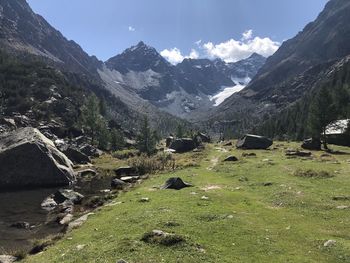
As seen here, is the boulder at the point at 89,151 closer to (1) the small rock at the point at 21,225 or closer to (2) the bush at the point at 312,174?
(2) the bush at the point at 312,174

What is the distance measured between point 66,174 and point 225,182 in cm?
3274

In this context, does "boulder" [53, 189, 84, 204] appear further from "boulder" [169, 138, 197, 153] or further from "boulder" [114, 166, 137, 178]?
"boulder" [169, 138, 197, 153]

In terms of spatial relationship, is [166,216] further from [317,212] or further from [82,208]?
[82,208]

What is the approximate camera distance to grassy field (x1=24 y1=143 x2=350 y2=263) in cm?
2281

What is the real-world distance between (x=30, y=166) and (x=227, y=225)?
1933 inches

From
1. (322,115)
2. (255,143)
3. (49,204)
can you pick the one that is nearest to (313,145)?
(322,115)

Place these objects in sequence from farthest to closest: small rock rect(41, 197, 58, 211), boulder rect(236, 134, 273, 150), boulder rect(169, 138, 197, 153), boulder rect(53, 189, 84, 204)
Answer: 1. boulder rect(169, 138, 197, 153)
2. boulder rect(236, 134, 273, 150)
3. boulder rect(53, 189, 84, 204)
4. small rock rect(41, 197, 58, 211)

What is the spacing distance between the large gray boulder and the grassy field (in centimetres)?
2602

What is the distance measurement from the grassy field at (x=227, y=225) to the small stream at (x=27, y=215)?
5043 mm

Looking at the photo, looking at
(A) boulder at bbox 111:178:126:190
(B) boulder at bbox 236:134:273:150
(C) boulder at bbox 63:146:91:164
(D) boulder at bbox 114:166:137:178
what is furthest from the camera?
(B) boulder at bbox 236:134:273:150

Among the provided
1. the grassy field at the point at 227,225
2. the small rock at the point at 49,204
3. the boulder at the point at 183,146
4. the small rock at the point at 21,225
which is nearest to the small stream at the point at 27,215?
the small rock at the point at 21,225

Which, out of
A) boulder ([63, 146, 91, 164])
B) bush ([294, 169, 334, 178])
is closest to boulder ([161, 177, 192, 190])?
bush ([294, 169, 334, 178])

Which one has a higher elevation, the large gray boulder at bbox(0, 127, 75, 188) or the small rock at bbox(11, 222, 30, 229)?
the large gray boulder at bbox(0, 127, 75, 188)

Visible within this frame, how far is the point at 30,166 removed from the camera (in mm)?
68812
